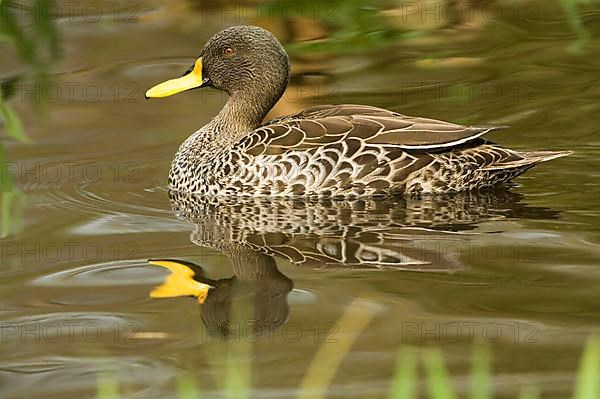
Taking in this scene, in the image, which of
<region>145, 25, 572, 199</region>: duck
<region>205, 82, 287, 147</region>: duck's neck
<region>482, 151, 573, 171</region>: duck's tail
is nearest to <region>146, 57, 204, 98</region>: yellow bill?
<region>205, 82, 287, 147</region>: duck's neck

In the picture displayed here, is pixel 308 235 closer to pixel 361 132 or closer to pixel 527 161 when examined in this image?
pixel 361 132

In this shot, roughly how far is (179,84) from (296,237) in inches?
79.1

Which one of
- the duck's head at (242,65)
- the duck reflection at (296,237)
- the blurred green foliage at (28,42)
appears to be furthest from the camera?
the blurred green foliage at (28,42)

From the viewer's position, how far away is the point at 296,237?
27.7ft

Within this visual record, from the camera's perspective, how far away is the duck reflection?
7.46 meters

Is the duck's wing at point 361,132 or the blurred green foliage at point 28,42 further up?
the blurred green foliage at point 28,42

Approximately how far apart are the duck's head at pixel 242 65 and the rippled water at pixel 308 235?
0.70 meters

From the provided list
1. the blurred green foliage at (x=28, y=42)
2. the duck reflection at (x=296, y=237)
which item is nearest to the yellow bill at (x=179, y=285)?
the duck reflection at (x=296, y=237)

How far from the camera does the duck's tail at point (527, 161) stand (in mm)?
9383

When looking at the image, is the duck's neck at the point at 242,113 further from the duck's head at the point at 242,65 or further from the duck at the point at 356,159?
the duck at the point at 356,159

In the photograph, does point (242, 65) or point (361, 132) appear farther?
point (242, 65)

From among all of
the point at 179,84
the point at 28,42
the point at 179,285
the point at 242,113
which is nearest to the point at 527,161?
the point at 242,113

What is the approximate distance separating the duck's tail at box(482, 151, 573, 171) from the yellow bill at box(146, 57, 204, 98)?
2078mm

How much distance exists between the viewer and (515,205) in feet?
29.8
